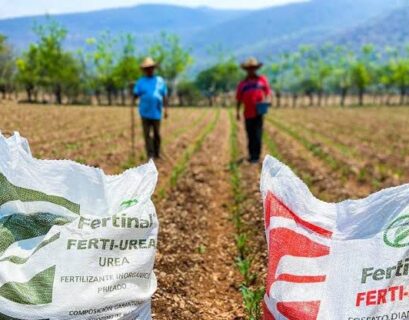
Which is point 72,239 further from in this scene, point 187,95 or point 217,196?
point 187,95

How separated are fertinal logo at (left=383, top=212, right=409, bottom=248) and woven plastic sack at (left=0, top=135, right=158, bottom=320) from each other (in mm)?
1166

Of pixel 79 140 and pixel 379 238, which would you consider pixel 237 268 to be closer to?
pixel 379 238

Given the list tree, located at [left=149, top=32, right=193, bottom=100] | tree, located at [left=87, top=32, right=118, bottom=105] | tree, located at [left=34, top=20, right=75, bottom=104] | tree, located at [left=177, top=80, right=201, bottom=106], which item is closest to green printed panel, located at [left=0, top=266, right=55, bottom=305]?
tree, located at [left=34, top=20, right=75, bottom=104]

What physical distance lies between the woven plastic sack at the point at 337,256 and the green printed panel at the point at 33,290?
105 centimetres

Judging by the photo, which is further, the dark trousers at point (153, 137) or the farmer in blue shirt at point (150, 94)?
the dark trousers at point (153, 137)

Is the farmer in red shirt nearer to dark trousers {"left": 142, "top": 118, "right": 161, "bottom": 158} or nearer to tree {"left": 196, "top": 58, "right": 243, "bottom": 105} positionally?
dark trousers {"left": 142, "top": 118, "right": 161, "bottom": 158}

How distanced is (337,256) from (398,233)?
303 millimetres

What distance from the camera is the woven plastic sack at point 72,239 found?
Answer: 2.81 m

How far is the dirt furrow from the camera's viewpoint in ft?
13.5

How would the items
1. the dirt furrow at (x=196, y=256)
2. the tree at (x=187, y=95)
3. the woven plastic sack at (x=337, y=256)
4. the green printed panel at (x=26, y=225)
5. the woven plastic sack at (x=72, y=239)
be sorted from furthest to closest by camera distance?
the tree at (x=187, y=95) < the dirt furrow at (x=196, y=256) < the green printed panel at (x=26, y=225) < the woven plastic sack at (x=72, y=239) < the woven plastic sack at (x=337, y=256)

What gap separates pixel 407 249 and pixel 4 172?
6.71ft

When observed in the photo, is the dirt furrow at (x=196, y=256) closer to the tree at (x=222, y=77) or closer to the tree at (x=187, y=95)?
the tree at (x=187, y=95)

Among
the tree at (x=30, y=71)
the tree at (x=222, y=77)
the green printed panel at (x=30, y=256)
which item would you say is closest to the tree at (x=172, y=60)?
the tree at (x=222, y=77)

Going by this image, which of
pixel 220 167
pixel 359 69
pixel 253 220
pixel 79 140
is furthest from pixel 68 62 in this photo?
pixel 253 220
